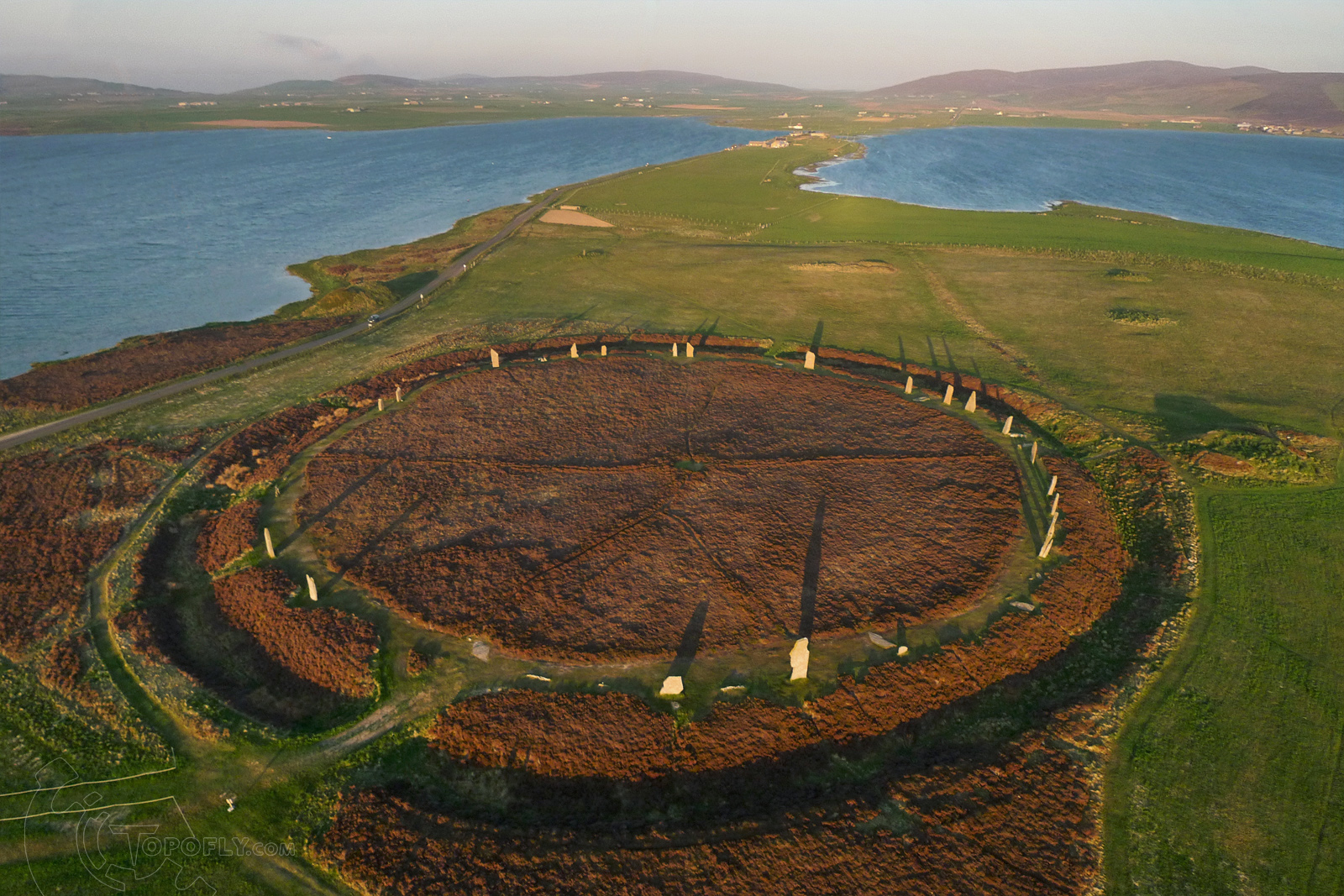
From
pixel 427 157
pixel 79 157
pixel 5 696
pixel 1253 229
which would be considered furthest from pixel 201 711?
pixel 79 157

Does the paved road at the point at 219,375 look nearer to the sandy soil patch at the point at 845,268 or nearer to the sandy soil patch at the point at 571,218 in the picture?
the sandy soil patch at the point at 571,218

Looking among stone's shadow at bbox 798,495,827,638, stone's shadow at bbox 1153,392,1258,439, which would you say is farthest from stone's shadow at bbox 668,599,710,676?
stone's shadow at bbox 1153,392,1258,439

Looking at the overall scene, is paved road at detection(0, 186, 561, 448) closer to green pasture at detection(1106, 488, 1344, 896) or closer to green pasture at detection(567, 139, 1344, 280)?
green pasture at detection(567, 139, 1344, 280)

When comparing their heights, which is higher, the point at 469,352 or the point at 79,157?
the point at 79,157

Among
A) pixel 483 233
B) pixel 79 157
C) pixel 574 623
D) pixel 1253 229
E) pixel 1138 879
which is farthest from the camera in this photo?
pixel 79 157

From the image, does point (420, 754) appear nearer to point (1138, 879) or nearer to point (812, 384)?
point (1138, 879)

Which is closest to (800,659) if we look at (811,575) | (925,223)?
(811,575)
